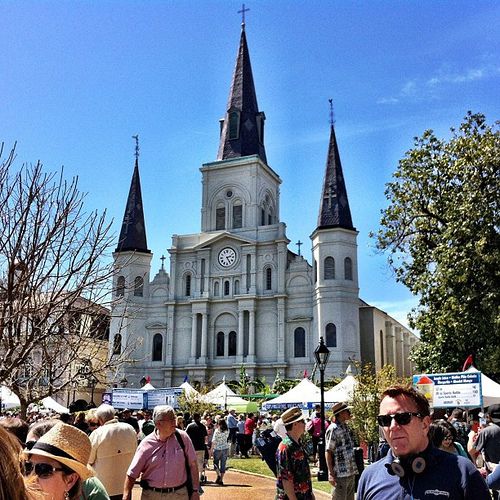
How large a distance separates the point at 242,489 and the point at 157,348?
140 ft

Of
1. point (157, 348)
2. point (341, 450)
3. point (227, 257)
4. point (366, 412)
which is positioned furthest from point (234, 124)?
point (341, 450)

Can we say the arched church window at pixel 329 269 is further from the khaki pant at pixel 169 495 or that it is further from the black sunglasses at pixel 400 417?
the black sunglasses at pixel 400 417

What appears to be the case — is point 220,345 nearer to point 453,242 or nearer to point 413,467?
point 453,242

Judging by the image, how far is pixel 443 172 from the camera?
994 inches

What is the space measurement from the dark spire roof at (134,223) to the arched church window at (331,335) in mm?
19713

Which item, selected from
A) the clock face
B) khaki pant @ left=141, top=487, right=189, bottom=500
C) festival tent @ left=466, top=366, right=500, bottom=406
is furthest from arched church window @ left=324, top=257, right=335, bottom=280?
khaki pant @ left=141, top=487, right=189, bottom=500

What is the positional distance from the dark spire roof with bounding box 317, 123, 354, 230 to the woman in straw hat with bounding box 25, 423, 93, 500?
49.2 m

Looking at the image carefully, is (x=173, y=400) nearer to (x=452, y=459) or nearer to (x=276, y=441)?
(x=276, y=441)

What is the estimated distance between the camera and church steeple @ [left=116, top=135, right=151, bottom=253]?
192 ft

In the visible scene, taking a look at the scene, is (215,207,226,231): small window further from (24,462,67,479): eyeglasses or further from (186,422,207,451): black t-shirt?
(24,462,67,479): eyeglasses

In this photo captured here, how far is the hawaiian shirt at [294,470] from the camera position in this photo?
5.89 m

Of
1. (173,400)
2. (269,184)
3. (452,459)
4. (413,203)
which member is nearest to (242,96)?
(269,184)

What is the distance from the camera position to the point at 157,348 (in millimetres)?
55844

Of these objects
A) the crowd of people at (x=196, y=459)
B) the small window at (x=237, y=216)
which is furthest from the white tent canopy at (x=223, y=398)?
the small window at (x=237, y=216)
